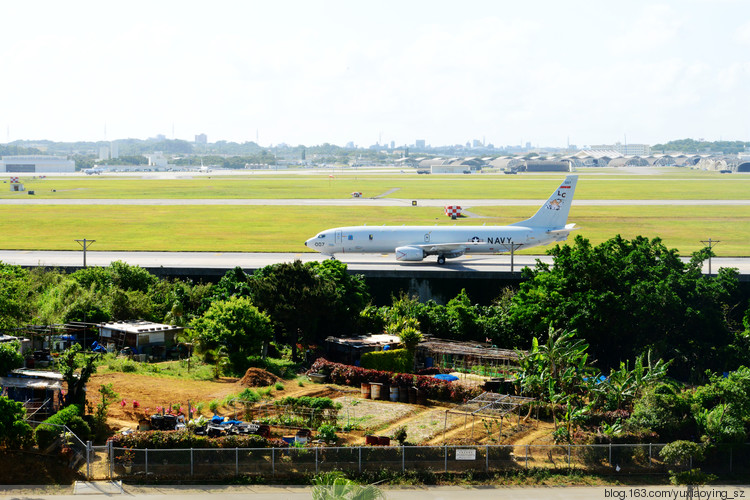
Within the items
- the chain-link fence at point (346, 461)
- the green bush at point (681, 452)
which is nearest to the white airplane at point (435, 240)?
the chain-link fence at point (346, 461)

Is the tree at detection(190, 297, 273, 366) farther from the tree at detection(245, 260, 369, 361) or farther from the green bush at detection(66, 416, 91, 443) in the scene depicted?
the green bush at detection(66, 416, 91, 443)

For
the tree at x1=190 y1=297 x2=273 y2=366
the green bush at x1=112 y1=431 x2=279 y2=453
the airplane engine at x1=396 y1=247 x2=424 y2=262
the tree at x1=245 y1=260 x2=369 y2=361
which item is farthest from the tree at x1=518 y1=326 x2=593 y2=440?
the airplane engine at x1=396 y1=247 x2=424 y2=262

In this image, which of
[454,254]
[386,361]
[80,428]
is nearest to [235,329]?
[386,361]

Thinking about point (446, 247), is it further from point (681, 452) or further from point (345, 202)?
point (345, 202)

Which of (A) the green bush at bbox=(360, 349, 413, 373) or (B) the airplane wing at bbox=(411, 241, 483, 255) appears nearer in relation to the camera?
(A) the green bush at bbox=(360, 349, 413, 373)

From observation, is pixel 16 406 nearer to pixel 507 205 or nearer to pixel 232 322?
pixel 232 322

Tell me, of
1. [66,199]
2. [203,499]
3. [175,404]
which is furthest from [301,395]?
[66,199]
